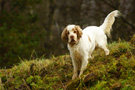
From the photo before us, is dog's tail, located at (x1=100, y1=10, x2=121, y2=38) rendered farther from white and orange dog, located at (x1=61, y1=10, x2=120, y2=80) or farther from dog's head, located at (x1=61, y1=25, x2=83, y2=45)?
dog's head, located at (x1=61, y1=25, x2=83, y2=45)

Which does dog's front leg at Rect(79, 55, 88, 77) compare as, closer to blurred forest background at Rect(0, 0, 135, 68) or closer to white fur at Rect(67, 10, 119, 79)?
white fur at Rect(67, 10, 119, 79)

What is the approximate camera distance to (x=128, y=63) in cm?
450

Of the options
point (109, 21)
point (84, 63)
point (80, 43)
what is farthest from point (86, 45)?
point (109, 21)

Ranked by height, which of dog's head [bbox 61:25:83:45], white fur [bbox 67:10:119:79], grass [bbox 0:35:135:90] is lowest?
grass [bbox 0:35:135:90]

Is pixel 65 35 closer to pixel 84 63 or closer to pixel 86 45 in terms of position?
pixel 86 45

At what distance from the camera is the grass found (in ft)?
13.7

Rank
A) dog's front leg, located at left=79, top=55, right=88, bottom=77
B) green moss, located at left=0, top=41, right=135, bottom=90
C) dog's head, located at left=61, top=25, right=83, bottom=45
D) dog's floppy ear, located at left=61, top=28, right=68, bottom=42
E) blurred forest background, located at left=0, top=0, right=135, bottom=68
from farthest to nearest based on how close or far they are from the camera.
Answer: blurred forest background, located at left=0, top=0, right=135, bottom=68 < dog's front leg, located at left=79, top=55, right=88, bottom=77 < dog's floppy ear, located at left=61, top=28, right=68, bottom=42 < dog's head, located at left=61, top=25, right=83, bottom=45 < green moss, located at left=0, top=41, right=135, bottom=90

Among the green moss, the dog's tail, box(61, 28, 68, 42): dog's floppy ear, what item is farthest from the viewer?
the dog's tail

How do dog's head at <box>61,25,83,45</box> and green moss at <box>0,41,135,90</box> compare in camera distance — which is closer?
green moss at <box>0,41,135,90</box>

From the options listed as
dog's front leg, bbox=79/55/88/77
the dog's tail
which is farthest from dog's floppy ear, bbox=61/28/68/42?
the dog's tail

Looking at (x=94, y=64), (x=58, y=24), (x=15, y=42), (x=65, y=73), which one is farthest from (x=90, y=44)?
(x=58, y=24)

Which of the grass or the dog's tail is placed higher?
the dog's tail

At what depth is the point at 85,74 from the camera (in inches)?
189

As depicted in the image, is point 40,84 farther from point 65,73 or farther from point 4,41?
point 4,41
